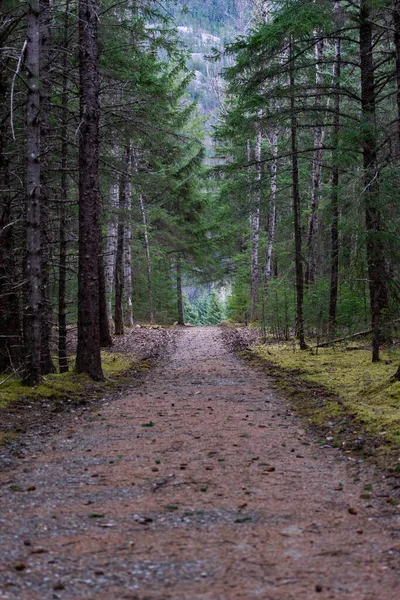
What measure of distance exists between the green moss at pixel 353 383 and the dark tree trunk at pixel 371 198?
872 millimetres

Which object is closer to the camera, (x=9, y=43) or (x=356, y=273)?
(x=9, y=43)

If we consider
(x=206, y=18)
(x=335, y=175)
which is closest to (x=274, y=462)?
(x=335, y=175)

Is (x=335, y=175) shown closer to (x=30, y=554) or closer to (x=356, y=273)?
(x=356, y=273)

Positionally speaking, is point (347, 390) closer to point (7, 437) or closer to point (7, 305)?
point (7, 437)

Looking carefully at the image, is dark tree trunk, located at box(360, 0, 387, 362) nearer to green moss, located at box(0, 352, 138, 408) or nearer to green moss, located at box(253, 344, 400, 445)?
green moss, located at box(253, 344, 400, 445)

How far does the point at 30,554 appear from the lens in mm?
3098

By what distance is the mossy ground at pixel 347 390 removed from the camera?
20.7 ft

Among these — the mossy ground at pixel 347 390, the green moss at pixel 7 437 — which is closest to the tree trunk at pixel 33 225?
the green moss at pixel 7 437

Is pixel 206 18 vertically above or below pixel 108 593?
above

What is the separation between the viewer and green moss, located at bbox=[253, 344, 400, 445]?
6.52 meters

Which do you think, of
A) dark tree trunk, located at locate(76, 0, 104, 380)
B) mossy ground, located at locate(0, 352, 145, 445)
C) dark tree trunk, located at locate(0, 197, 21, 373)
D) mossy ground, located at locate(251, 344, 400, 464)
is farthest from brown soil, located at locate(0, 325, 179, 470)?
mossy ground, located at locate(251, 344, 400, 464)

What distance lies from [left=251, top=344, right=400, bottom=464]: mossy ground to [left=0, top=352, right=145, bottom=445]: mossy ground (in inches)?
132

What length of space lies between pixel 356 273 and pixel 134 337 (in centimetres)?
1169

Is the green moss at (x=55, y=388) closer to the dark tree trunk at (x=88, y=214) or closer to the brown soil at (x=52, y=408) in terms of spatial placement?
the brown soil at (x=52, y=408)
